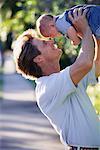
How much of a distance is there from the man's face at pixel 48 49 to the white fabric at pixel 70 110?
10 centimetres

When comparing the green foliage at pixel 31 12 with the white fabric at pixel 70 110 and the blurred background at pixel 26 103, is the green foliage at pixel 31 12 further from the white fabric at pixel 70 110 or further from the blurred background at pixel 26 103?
the white fabric at pixel 70 110

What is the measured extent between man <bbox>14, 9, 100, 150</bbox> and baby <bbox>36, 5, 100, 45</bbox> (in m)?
0.06

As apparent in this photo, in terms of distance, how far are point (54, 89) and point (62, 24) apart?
417 mm

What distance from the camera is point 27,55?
159 inches

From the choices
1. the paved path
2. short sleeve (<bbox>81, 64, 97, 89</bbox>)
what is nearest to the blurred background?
the paved path

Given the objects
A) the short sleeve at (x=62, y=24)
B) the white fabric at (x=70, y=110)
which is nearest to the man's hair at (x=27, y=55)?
the white fabric at (x=70, y=110)

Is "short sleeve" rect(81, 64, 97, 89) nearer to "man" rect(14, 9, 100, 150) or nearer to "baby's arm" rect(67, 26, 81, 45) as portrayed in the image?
"man" rect(14, 9, 100, 150)

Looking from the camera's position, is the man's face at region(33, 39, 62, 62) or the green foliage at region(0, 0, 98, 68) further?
the green foliage at region(0, 0, 98, 68)

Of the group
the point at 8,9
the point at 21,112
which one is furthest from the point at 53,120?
the point at 8,9

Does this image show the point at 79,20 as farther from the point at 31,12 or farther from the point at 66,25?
the point at 31,12

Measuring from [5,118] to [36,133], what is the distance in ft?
7.85

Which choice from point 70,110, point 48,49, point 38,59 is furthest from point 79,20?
point 70,110

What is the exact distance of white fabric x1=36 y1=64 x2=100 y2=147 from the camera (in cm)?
391

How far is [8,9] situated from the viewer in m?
16.6
